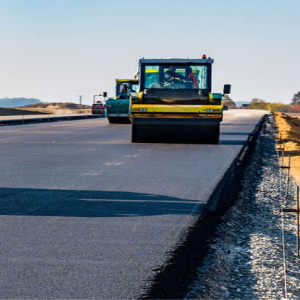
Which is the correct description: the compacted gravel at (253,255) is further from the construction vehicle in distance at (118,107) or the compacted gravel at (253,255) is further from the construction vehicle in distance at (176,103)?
the construction vehicle in distance at (118,107)

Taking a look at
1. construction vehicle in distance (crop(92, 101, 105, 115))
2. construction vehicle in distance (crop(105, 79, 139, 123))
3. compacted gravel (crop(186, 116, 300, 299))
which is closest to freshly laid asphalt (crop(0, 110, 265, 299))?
compacted gravel (crop(186, 116, 300, 299))

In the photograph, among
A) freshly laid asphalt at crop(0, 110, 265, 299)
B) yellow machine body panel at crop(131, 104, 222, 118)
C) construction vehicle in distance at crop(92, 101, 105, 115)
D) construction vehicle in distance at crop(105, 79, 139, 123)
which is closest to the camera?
freshly laid asphalt at crop(0, 110, 265, 299)

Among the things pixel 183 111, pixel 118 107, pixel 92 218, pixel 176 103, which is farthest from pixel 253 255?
pixel 118 107

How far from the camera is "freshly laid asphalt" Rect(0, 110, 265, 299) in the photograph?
16.9ft

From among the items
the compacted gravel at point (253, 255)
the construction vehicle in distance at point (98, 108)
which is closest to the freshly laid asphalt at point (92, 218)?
the compacted gravel at point (253, 255)

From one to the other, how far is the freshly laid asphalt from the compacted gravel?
0.49 meters

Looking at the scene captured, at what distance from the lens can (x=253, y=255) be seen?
21.2 ft

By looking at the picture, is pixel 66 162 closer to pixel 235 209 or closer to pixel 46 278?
pixel 235 209

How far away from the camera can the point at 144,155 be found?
1720cm

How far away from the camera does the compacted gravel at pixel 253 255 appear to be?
5172 millimetres

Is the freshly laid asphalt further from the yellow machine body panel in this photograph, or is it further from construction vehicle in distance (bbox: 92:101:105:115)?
construction vehicle in distance (bbox: 92:101:105:115)

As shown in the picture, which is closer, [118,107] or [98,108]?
[118,107]

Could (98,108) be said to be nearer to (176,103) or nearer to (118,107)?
(118,107)

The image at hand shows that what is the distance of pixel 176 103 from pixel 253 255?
15357 millimetres
